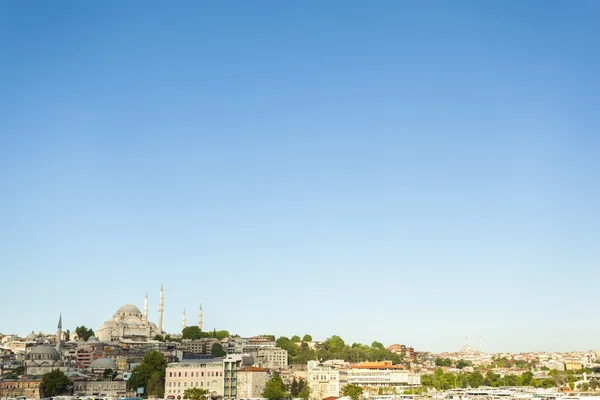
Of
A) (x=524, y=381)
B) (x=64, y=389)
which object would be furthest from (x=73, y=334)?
(x=524, y=381)

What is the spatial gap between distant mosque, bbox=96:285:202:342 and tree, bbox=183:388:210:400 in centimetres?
3573

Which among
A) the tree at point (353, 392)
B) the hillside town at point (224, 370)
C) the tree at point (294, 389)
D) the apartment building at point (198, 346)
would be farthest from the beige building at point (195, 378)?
the apartment building at point (198, 346)

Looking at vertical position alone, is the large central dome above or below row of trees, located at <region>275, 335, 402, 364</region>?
above

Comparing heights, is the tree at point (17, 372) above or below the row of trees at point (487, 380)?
above

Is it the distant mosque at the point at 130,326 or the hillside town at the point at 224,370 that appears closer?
the hillside town at the point at 224,370

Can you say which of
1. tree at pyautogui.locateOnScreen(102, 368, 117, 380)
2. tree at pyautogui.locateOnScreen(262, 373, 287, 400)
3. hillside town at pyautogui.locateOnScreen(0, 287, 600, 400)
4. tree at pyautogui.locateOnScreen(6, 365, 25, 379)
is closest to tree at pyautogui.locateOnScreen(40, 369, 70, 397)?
hillside town at pyautogui.locateOnScreen(0, 287, 600, 400)

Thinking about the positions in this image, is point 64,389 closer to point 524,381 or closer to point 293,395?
point 293,395

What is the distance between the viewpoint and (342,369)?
66.1m

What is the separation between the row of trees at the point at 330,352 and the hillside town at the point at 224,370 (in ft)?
0.42

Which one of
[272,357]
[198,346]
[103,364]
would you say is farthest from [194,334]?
[103,364]

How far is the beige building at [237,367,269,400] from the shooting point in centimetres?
5356

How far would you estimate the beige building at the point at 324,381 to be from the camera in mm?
61219

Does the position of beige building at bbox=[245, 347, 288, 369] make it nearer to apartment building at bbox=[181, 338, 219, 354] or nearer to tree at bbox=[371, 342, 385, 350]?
apartment building at bbox=[181, 338, 219, 354]

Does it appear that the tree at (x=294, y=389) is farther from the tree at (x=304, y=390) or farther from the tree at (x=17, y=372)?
the tree at (x=17, y=372)
